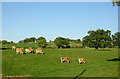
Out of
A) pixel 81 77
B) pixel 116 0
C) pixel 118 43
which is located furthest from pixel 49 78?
pixel 118 43

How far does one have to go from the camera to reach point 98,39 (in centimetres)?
8306

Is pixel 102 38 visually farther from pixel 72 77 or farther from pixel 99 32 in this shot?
pixel 72 77

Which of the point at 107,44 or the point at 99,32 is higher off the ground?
the point at 99,32

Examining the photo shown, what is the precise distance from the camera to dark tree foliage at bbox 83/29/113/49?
269 ft

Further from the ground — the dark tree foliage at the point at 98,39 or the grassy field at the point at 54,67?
the dark tree foliage at the point at 98,39

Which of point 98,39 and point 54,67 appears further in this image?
point 98,39

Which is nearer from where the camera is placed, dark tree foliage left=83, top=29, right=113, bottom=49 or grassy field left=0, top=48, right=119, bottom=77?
grassy field left=0, top=48, right=119, bottom=77

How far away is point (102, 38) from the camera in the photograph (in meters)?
83.8

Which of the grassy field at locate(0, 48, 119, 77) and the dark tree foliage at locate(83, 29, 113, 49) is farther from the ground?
the dark tree foliage at locate(83, 29, 113, 49)

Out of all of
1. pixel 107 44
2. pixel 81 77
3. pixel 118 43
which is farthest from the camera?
pixel 118 43

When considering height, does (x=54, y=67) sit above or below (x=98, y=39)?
below

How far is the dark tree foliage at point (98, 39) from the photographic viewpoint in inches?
3230

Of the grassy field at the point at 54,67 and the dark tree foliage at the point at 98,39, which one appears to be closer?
the grassy field at the point at 54,67

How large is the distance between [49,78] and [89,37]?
69.9 m
